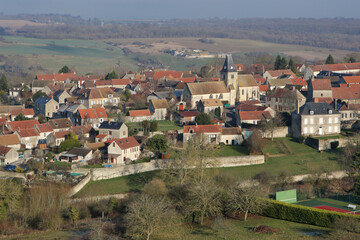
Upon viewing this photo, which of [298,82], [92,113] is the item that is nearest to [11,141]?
[92,113]

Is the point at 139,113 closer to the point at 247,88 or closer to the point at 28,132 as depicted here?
the point at 28,132

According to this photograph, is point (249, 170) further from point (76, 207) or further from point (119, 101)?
point (119, 101)

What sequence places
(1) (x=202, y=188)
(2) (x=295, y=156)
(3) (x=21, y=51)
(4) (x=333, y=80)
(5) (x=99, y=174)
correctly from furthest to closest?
(3) (x=21, y=51) < (4) (x=333, y=80) < (2) (x=295, y=156) < (5) (x=99, y=174) < (1) (x=202, y=188)

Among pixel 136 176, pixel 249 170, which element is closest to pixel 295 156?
pixel 249 170

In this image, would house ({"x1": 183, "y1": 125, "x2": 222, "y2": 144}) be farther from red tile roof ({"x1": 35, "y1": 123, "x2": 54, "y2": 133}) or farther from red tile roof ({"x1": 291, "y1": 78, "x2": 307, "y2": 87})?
red tile roof ({"x1": 291, "y1": 78, "x2": 307, "y2": 87})

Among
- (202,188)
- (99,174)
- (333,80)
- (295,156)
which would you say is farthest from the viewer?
(333,80)
